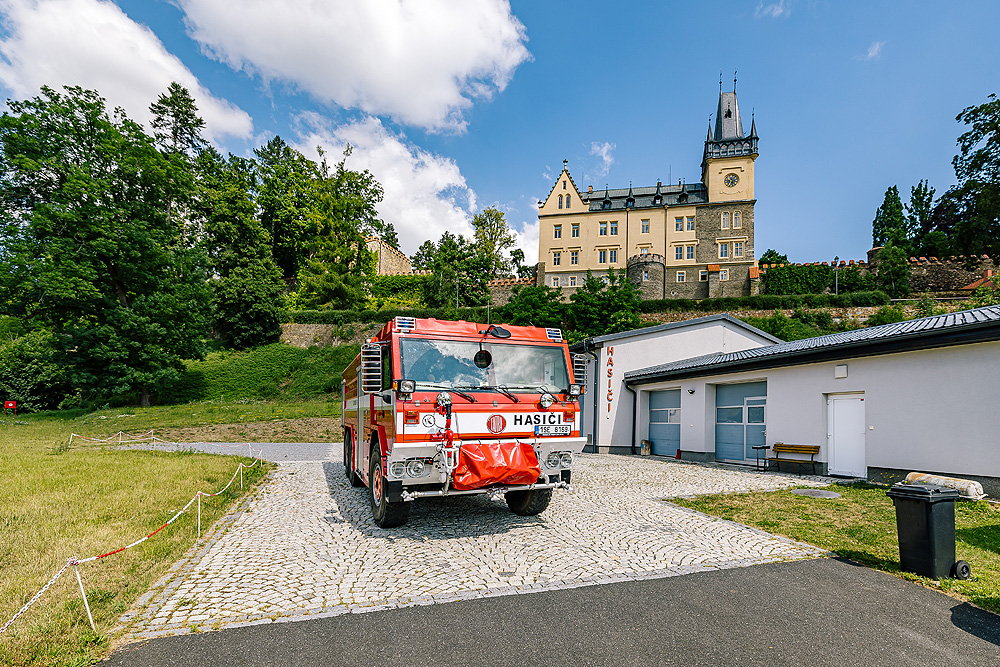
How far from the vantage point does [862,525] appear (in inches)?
291

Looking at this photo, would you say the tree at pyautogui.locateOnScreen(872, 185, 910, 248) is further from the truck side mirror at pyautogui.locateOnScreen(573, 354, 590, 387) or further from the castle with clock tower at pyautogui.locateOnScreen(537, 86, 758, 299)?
the truck side mirror at pyautogui.locateOnScreen(573, 354, 590, 387)

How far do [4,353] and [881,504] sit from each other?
48988 mm

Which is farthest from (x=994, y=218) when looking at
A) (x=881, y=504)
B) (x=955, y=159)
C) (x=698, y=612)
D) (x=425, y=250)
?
(x=425, y=250)

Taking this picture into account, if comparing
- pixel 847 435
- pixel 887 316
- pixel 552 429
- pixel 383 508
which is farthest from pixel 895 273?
pixel 383 508

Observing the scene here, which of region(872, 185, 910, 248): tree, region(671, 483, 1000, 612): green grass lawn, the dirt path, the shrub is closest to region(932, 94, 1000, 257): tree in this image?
the shrub

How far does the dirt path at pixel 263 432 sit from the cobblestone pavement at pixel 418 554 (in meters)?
13.5

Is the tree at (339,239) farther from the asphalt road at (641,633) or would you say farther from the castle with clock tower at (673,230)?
the asphalt road at (641,633)

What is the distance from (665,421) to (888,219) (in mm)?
55825

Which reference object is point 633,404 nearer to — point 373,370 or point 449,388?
point 449,388

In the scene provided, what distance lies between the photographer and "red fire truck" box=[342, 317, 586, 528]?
6.50 meters

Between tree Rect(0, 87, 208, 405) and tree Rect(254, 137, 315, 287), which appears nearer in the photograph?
tree Rect(0, 87, 208, 405)

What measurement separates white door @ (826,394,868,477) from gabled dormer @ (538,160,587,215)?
151 feet

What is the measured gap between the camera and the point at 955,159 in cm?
2477

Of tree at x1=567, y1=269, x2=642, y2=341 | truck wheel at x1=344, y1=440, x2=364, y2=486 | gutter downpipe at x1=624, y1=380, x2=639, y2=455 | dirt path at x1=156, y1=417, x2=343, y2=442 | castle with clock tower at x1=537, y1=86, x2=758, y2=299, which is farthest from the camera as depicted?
castle with clock tower at x1=537, y1=86, x2=758, y2=299
